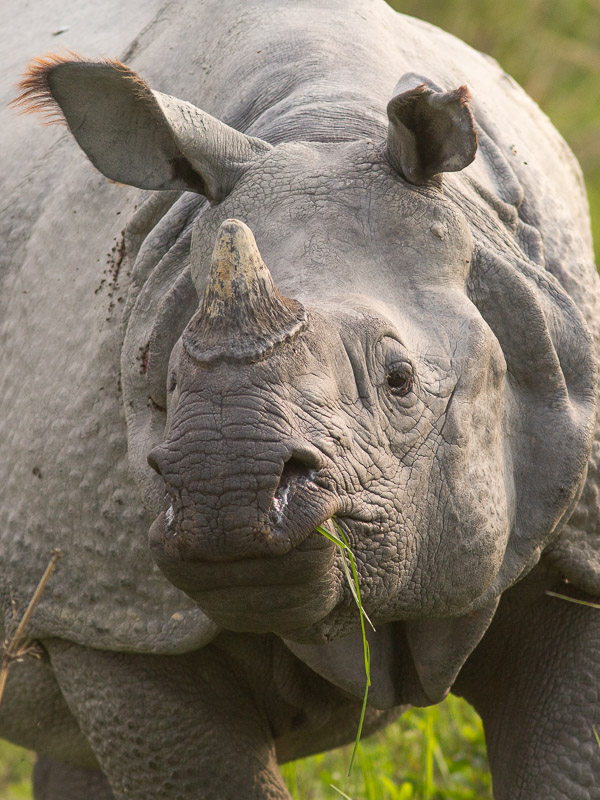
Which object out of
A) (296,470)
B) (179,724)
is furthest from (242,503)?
(179,724)

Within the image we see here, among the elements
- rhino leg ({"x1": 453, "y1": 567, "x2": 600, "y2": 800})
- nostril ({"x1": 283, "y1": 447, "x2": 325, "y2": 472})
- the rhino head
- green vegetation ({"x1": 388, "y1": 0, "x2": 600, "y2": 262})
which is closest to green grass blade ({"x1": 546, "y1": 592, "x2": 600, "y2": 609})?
rhino leg ({"x1": 453, "y1": 567, "x2": 600, "y2": 800})

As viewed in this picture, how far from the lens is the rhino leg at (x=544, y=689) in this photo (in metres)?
3.16

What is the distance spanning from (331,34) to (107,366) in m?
0.94

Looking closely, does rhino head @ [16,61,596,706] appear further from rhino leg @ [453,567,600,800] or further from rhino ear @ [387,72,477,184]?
rhino leg @ [453,567,600,800]

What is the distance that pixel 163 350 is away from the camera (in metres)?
2.84

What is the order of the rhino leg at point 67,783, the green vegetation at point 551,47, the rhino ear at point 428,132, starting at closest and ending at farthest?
the rhino ear at point 428,132 < the rhino leg at point 67,783 < the green vegetation at point 551,47

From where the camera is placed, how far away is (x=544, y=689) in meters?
3.24

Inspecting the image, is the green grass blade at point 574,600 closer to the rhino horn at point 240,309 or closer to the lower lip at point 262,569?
the lower lip at point 262,569

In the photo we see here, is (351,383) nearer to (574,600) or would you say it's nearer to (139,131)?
(139,131)

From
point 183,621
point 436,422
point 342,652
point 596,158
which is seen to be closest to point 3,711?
point 183,621

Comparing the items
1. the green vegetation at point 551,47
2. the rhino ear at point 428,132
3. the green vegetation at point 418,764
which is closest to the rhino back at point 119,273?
the rhino ear at point 428,132

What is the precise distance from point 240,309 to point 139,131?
763 mm

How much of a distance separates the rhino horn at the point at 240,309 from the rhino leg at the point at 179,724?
120 centimetres

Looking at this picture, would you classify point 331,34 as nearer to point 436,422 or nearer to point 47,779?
point 436,422
